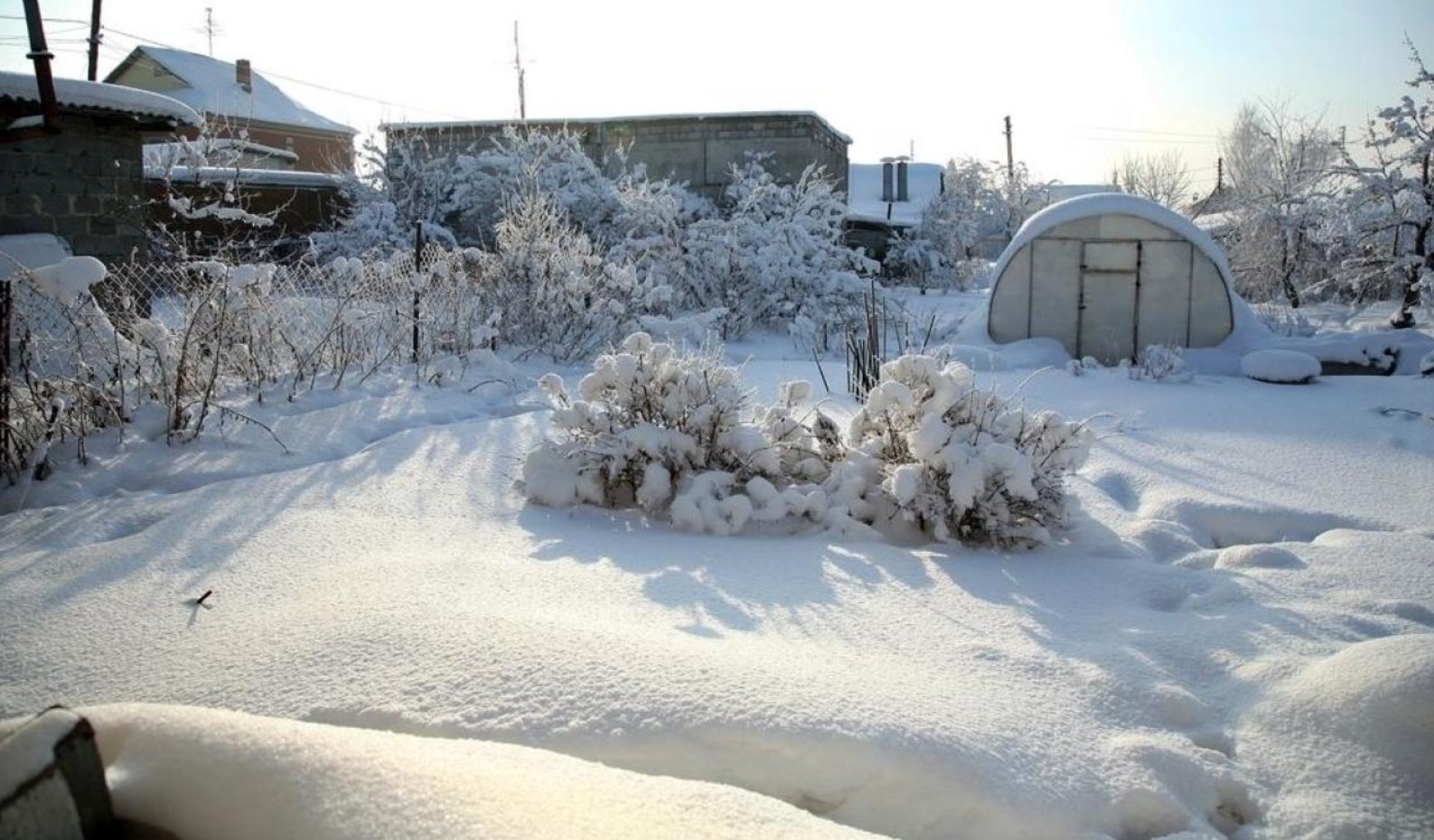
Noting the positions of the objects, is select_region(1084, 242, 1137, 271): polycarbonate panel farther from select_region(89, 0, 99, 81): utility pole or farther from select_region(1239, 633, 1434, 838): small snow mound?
select_region(89, 0, 99, 81): utility pole

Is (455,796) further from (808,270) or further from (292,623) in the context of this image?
(808,270)

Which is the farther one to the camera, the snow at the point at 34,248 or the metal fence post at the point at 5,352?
the snow at the point at 34,248

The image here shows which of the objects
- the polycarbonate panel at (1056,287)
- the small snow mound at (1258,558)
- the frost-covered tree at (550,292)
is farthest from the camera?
the polycarbonate panel at (1056,287)

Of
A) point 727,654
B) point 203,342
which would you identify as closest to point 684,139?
point 203,342

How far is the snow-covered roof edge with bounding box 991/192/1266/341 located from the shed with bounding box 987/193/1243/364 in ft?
0.04

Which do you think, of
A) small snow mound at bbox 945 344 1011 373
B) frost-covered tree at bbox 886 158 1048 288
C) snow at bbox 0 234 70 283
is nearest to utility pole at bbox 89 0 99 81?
snow at bbox 0 234 70 283

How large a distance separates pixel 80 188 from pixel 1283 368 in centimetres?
1337

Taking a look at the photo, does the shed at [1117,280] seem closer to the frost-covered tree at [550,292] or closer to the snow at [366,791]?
the frost-covered tree at [550,292]

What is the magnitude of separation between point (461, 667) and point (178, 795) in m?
0.92

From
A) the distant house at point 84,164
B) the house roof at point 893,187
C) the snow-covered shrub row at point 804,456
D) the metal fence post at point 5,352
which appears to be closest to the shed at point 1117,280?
the snow-covered shrub row at point 804,456

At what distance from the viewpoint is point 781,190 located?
15742 millimetres

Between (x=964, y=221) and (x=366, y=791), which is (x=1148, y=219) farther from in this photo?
(x=964, y=221)

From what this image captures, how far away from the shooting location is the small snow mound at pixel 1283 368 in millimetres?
10047

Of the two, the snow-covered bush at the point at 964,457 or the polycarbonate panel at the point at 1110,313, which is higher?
the polycarbonate panel at the point at 1110,313
